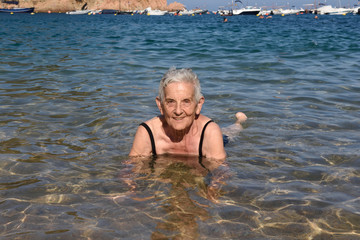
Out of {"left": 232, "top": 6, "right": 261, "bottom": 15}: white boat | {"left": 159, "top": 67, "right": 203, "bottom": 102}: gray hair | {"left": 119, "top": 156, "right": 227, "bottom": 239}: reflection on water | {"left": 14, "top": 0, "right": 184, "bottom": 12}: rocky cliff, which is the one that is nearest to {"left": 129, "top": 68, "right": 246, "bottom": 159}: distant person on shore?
{"left": 159, "top": 67, "right": 203, "bottom": 102}: gray hair

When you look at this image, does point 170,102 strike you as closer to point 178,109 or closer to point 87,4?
point 178,109

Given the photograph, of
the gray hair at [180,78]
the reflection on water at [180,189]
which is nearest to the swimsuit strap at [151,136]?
the reflection on water at [180,189]

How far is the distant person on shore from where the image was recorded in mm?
4027

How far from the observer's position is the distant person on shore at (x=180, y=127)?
4.03m

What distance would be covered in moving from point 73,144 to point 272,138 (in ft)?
10.3

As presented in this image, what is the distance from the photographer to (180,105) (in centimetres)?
406

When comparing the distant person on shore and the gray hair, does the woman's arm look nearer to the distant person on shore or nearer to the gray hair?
the distant person on shore

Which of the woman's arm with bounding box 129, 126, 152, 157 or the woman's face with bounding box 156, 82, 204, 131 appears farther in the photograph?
the woman's arm with bounding box 129, 126, 152, 157

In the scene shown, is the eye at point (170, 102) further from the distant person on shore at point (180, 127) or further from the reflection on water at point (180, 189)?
the reflection on water at point (180, 189)

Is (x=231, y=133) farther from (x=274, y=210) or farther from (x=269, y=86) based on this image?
(x=269, y=86)

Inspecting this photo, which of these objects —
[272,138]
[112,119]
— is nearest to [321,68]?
[272,138]

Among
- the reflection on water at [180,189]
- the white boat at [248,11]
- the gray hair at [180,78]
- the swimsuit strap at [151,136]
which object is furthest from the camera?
the white boat at [248,11]

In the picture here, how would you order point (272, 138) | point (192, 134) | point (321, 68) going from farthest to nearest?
point (321, 68)
point (272, 138)
point (192, 134)

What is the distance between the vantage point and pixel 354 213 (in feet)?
11.2
